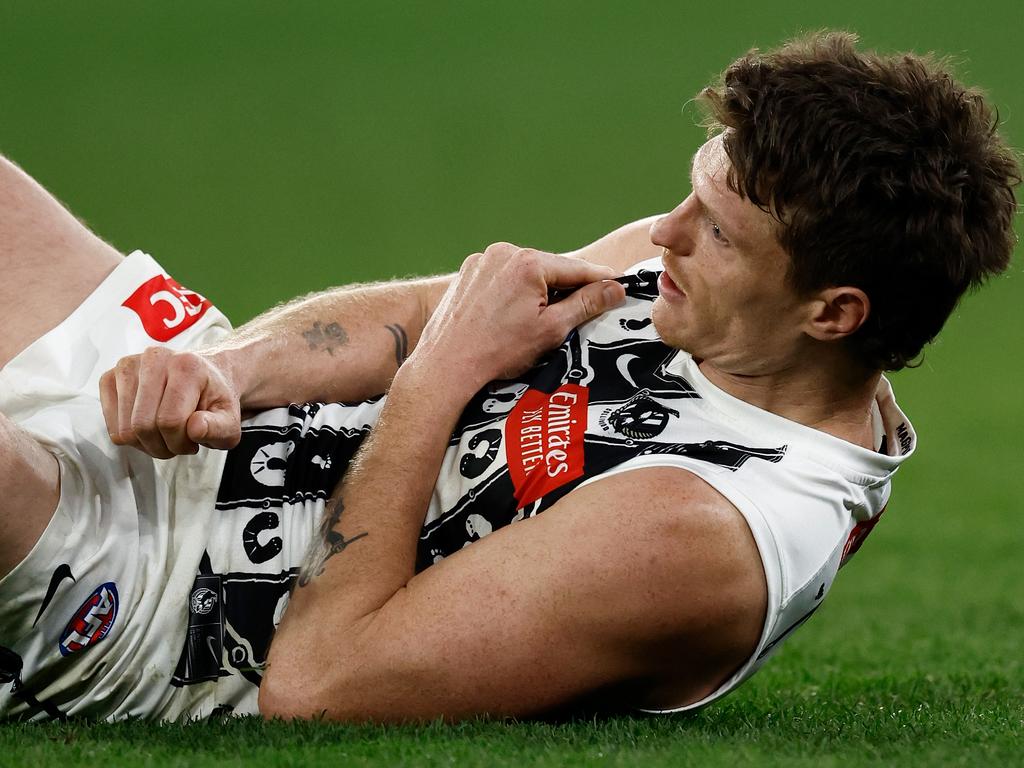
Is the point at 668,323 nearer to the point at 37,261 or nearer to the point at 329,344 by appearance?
the point at 329,344

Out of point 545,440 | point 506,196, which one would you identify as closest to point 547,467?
point 545,440

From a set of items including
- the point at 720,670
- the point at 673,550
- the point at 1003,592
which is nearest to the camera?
the point at 673,550

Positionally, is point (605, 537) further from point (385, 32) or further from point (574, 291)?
point (385, 32)

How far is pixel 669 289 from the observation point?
275 cm

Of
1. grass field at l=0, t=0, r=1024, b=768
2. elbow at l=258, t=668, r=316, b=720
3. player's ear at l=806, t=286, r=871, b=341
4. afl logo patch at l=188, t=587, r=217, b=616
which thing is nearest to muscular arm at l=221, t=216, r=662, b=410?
afl logo patch at l=188, t=587, r=217, b=616

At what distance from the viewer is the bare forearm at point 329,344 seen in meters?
2.89

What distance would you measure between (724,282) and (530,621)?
675 mm

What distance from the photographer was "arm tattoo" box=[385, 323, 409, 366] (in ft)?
10.0

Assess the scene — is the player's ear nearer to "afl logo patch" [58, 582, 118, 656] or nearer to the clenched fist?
the clenched fist

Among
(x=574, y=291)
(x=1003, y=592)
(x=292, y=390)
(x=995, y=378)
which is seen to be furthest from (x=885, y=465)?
(x=995, y=378)

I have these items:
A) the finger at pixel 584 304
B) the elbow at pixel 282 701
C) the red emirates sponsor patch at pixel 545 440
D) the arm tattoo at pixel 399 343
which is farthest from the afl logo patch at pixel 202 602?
the finger at pixel 584 304

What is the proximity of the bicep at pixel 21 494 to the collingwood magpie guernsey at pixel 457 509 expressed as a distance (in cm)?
2

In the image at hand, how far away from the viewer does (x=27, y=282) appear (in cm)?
303

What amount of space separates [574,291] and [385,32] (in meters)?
12.3
